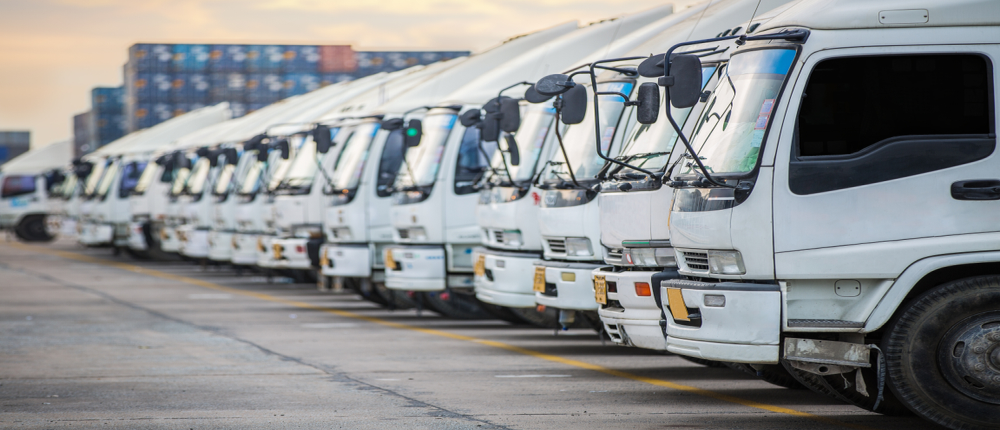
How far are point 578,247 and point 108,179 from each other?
23724 mm

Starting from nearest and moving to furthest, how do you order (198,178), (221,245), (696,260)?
1. (696,260)
2. (221,245)
3. (198,178)

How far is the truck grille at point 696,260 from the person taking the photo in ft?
25.2

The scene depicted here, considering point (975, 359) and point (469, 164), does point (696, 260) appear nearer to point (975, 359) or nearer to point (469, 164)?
point (975, 359)

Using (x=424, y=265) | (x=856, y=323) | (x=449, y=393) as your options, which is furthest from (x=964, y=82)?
(x=424, y=265)

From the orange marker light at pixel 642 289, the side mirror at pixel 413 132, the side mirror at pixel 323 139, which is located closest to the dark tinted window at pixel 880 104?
the orange marker light at pixel 642 289

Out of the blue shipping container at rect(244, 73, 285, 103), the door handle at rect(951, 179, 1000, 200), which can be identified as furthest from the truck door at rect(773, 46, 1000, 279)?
the blue shipping container at rect(244, 73, 285, 103)

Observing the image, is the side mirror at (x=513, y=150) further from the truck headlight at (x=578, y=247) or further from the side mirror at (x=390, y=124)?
the side mirror at (x=390, y=124)

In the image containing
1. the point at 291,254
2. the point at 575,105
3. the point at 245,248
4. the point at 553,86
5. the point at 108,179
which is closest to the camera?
the point at 553,86

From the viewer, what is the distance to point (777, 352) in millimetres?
7324

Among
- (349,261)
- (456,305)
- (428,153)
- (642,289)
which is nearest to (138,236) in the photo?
(349,261)

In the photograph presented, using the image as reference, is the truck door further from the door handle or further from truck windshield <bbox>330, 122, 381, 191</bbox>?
truck windshield <bbox>330, 122, 381, 191</bbox>

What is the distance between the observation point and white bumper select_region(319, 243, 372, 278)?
52.5ft

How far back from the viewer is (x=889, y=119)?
7.34 meters

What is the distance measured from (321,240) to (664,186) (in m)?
9.48
